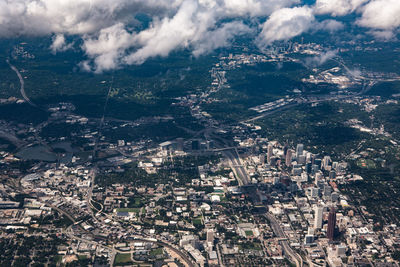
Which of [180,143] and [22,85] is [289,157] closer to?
[180,143]

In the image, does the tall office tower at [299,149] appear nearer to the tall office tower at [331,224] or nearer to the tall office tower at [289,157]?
the tall office tower at [289,157]

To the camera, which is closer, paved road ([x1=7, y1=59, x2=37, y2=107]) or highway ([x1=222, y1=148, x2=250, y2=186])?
highway ([x1=222, y1=148, x2=250, y2=186])

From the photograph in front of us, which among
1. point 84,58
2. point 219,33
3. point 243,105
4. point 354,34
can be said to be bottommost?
point 243,105

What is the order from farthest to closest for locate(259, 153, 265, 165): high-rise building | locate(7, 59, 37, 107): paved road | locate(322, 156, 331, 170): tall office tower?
1. locate(7, 59, 37, 107): paved road
2. locate(259, 153, 265, 165): high-rise building
3. locate(322, 156, 331, 170): tall office tower

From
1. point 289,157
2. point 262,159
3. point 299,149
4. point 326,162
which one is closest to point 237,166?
point 262,159

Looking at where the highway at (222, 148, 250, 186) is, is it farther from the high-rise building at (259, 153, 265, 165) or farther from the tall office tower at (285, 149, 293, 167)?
the tall office tower at (285, 149, 293, 167)

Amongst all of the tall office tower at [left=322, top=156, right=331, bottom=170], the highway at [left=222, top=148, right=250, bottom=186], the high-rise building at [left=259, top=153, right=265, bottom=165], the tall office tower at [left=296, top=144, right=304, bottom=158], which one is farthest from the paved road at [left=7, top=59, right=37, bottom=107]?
the tall office tower at [left=322, top=156, right=331, bottom=170]

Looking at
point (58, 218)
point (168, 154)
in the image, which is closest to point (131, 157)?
point (168, 154)

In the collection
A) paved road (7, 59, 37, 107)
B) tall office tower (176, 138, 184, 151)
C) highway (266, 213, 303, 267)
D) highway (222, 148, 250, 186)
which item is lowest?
highway (266, 213, 303, 267)

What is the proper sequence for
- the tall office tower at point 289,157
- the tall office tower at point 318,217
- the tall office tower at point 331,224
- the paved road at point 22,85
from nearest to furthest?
1. the tall office tower at point 331,224
2. the tall office tower at point 318,217
3. the tall office tower at point 289,157
4. the paved road at point 22,85

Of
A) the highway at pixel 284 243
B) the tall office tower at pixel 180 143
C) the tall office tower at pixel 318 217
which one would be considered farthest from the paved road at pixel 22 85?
the tall office tower at pixel 318 217

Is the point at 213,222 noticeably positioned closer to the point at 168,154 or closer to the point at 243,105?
the point at 168,154
